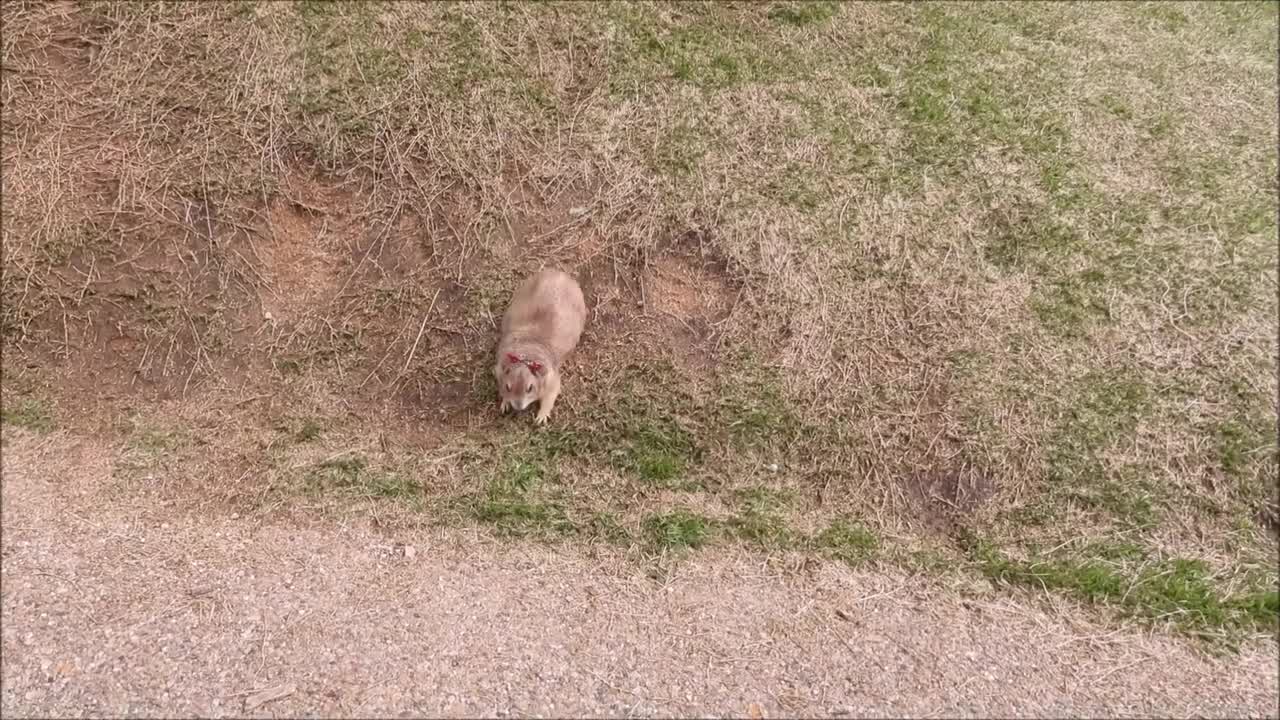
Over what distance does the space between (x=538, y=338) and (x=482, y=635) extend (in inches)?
72.9

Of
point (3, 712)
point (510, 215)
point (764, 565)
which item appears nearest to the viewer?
point (3, 712)

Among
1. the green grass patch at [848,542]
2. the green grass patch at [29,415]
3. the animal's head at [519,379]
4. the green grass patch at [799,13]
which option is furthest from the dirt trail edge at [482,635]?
the green grass patch at [799,13]

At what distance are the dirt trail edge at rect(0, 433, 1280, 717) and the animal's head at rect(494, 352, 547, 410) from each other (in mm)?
914

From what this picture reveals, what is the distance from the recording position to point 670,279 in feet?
17.5

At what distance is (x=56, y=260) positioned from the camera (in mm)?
4988

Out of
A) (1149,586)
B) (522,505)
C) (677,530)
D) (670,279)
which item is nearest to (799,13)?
(670,279)

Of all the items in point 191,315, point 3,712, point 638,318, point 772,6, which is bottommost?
point 3,712

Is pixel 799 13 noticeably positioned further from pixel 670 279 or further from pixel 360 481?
Result: pixel 360 481

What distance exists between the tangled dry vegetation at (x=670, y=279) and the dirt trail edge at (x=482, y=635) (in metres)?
0.25

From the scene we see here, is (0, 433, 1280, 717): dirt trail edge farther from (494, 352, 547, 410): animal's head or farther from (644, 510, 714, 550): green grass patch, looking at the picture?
(494, 352, 547, 410): animal's head

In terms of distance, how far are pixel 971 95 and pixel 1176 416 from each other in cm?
313

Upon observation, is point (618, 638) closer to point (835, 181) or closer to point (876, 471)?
point (876, 471)

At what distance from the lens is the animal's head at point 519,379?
13.9 ft

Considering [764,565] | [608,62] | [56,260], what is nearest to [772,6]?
[608,62]
